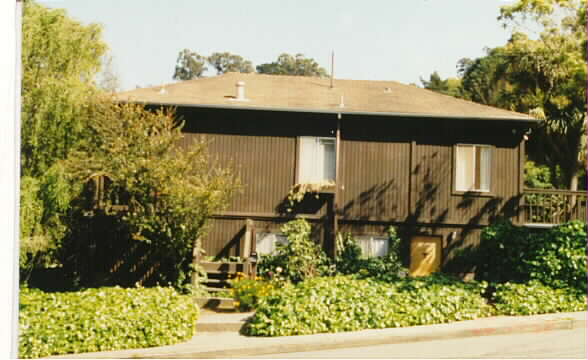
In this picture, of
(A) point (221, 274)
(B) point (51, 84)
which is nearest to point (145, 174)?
(B) point (51, 84)

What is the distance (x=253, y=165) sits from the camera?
14586mm

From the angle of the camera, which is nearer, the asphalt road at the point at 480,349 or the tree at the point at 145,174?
the asphalt road at the point at 480,349

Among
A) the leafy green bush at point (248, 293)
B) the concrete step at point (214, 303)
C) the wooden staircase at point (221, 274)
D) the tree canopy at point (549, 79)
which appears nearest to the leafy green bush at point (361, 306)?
the leafy green bush at point (248, 293)

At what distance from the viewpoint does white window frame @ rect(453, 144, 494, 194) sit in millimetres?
14812

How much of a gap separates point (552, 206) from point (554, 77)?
8.07 m

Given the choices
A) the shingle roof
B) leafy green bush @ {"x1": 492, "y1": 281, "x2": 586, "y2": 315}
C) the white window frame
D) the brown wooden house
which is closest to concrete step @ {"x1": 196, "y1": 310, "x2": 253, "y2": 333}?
the brown wooden house

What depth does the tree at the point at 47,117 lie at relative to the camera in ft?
33.3

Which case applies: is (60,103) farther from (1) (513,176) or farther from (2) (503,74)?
(2) (503,74)

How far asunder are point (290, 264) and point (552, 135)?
14373mm

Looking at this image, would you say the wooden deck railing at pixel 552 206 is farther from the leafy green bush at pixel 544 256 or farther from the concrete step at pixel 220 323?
the concrete step at pixel 220 323

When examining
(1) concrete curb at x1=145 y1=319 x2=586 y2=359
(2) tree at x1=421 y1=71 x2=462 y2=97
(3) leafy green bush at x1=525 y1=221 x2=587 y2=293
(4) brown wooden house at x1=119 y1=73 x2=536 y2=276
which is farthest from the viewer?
(2) tree at x1=421 y1=71 x2=462 y2=97

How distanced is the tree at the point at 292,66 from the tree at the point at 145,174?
389 inches

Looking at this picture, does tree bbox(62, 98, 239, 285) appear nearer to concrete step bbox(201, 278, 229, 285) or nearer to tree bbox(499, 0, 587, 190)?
concrete step bbox(201, 278, 229, 285)

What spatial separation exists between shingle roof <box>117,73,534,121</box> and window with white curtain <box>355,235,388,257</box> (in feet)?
11.0
